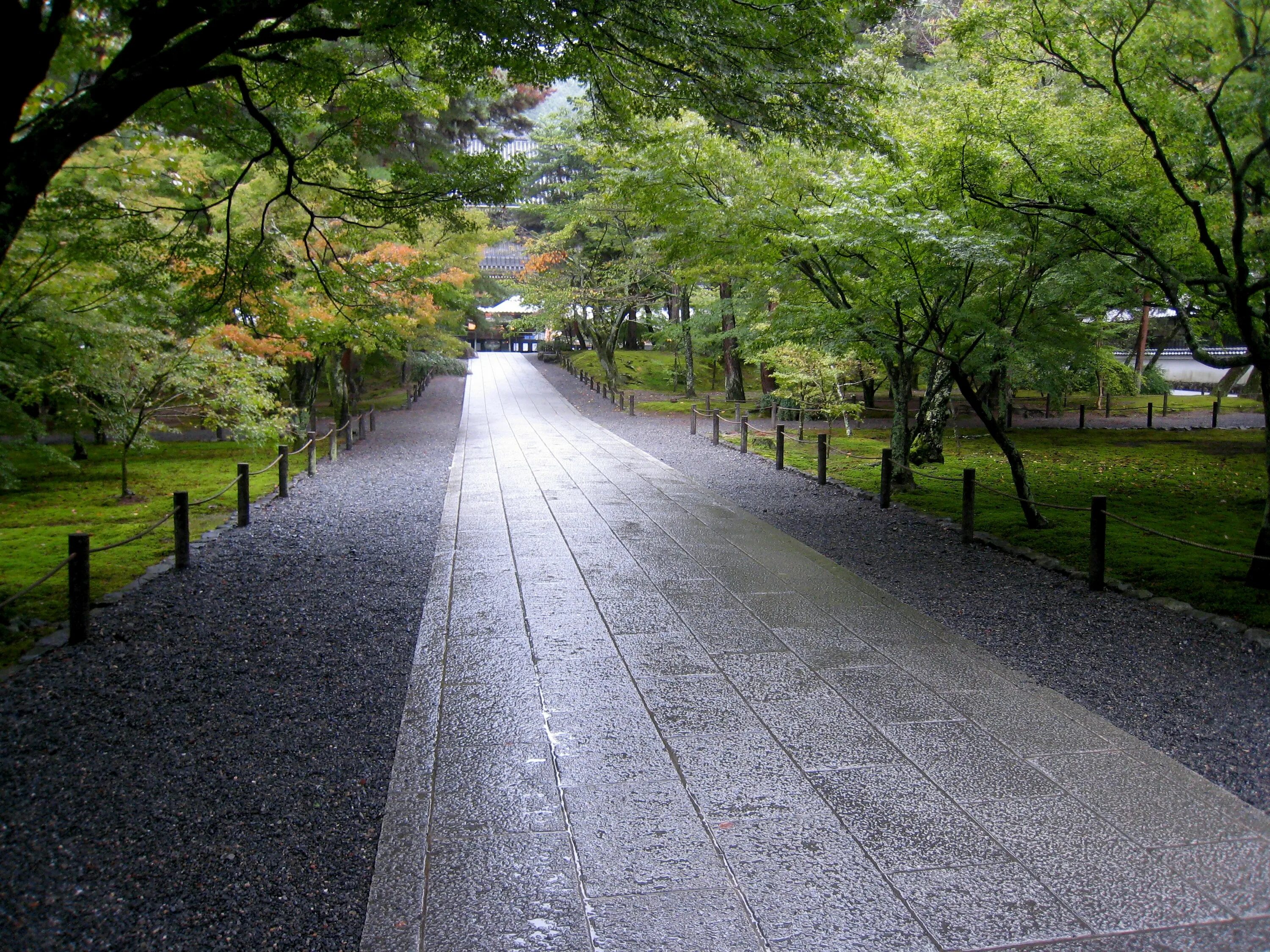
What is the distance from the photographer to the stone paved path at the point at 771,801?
2973 millimetres

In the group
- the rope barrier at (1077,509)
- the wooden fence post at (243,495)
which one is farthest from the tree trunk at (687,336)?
the wooden fence post at (243,495)

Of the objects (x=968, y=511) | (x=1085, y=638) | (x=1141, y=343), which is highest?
(x=1141, y=343)

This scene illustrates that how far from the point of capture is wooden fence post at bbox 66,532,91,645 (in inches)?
228

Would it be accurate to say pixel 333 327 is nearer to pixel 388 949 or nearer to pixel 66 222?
pixel 66 222

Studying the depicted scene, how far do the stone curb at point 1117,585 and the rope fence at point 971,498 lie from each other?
163mm

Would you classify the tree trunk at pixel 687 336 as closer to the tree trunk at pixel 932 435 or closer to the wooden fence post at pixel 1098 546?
the tree trunk at pixel 932 435

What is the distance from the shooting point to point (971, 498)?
29.7 feet

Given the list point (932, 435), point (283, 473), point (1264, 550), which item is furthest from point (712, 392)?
point (1264, 550)

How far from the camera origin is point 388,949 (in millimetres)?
2824

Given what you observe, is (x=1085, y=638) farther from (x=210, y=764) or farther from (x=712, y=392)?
(x=712, y=392)

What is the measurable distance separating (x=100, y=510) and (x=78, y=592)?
Answer: 6684 mm

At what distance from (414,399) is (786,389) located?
51.7 ft

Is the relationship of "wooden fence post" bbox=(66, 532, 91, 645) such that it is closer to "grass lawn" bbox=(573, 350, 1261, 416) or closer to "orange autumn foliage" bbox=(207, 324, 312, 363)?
"orange autumn foliage" bbox=(207, 324, 312, 363)

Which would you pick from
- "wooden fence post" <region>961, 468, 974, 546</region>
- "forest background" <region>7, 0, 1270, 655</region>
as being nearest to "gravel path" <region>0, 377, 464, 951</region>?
"forest background" <region>7, 0, 1270, 655</region>
